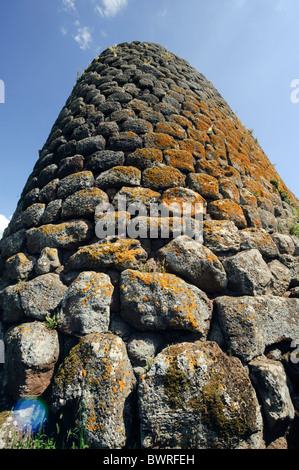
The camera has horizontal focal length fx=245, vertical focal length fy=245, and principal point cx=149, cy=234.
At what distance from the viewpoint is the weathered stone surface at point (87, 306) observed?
1946mm

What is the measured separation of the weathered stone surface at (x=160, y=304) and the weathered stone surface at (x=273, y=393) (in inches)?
18.5

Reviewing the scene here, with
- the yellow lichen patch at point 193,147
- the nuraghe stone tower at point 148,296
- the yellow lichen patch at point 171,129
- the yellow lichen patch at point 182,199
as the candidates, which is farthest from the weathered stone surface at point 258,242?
the yellow lichen patch at point 171,129

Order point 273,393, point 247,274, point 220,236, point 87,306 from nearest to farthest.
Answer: point 273,393
point 87,306
point 247,274
point 220,236

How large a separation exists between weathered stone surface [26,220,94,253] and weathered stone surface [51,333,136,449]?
99 centimetres

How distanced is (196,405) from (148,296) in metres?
0.78

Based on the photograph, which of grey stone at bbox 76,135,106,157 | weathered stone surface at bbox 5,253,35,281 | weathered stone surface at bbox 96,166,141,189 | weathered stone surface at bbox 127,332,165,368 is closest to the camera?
weathered stone surface at bbox 127,332,165,368

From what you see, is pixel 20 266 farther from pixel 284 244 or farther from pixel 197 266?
pixel 284 244

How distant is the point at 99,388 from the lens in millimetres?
1646

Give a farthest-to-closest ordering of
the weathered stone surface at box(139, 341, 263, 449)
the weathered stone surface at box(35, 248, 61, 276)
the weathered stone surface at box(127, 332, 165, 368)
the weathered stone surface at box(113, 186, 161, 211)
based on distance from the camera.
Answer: the weathered stone surface at box(113, 186, 161, 211), the weathered stone surface at box(35, 248, 61, 276), the weathered stone surface at box(127, 332, 165, 368), the weathered stone surface at box(139, 341, 263, 449)

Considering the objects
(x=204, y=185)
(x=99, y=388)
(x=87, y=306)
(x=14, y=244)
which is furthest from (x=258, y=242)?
(x=14, y=244)

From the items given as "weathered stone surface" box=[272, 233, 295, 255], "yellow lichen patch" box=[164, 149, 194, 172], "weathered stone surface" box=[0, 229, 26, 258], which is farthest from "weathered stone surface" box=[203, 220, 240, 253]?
"weathered stone surface" box=[0, 229, 26, 258]

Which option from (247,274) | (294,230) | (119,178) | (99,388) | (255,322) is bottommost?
(99,388)

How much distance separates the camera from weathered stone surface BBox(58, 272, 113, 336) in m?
1.95

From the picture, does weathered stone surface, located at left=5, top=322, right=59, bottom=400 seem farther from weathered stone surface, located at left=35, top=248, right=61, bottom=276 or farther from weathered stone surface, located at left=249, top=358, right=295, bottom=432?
weathered stone surface, located at left=249, top=358, right=295, bottom=432
